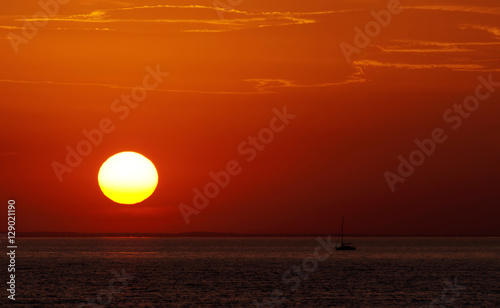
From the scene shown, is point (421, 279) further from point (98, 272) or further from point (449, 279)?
point (98, 272)

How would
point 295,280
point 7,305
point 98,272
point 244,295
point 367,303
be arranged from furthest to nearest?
point 98,272 → point 295,280 → point 244,295 → point 367,303 → point 7,305

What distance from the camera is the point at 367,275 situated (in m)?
147

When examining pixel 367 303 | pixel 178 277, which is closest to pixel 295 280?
pixel 178 277

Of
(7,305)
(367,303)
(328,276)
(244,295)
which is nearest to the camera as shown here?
(7,305)

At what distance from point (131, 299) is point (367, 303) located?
29.6 metres

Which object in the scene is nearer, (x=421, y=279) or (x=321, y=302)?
(x=321, y=302)

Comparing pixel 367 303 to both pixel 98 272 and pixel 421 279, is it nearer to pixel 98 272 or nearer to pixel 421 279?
pixel 421 279

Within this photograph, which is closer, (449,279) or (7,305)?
(7,305)

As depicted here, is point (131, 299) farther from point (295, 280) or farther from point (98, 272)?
point (98, 272)

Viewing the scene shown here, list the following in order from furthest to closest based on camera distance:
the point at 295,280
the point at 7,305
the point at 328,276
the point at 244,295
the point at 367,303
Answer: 1. the point at 328,276
2. the point at 295,280
3. the point at 244,295
4. the point at 367,303
5. the point at 7,305

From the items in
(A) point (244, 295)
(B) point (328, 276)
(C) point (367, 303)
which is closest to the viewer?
(C) point (367, 303)

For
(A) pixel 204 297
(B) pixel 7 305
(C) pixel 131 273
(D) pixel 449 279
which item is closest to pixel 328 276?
(D) pixel 449 279

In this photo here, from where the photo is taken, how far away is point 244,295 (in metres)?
104

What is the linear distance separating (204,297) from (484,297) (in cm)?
3764
